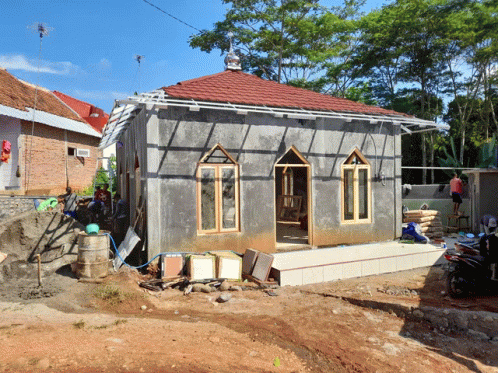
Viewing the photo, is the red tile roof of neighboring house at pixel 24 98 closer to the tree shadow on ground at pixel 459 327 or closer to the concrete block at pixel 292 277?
the concrete block at pixel 292 277

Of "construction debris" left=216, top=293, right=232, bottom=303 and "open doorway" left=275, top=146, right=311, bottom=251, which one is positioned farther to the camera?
"open doorway" left=275, top=146, right=311, bottom=251

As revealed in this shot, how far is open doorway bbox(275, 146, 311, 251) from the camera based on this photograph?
10961 mm

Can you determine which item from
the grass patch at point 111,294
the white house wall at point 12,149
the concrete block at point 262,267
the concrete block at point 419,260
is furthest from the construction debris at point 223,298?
the white house wall at point 12,149

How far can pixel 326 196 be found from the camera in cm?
1044

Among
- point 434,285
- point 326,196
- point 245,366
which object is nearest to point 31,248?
point 245,366

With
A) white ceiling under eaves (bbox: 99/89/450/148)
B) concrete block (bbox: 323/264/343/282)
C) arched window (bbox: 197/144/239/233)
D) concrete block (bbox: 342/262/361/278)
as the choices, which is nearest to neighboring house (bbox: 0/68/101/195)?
white ceiling under eaves (bbox: 99/89/450/148)

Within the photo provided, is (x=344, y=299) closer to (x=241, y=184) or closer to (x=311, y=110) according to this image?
(x=241, y=184)

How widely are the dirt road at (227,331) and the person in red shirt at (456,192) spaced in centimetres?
813

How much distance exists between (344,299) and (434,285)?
229 centimetres

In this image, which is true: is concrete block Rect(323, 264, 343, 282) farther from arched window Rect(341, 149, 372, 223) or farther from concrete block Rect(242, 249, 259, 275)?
arched window Rect(341, 149, 372, 223)

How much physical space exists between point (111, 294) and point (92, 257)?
4.07ft

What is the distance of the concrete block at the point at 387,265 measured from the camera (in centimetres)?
920

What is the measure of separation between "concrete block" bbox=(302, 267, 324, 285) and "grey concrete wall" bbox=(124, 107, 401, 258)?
1.69 meters

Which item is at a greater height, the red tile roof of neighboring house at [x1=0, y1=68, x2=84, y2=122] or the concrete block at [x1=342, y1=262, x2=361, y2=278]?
the red tile roof of neighboring house at [x1=0, y1=68, x2=84, y2=122]
